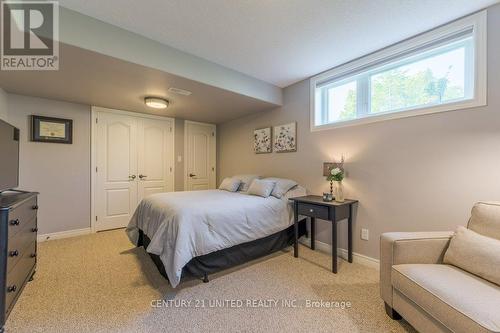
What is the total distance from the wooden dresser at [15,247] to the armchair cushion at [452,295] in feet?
8.69

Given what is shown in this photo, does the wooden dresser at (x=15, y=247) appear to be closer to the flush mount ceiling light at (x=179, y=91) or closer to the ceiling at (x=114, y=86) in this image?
the ceiling at (x=114, y=86)

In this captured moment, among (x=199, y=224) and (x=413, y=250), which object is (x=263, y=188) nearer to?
(x=199, y=224)

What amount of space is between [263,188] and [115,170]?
8.79ft

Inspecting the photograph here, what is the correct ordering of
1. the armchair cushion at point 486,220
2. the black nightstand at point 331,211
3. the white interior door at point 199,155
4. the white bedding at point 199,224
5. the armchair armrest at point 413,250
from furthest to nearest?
the white interior door at point 199,155, the black nightstand at point 331,211, the white bedding at point 199,224, the armchair armrest at point 413,250, the armchair cushion at point 486,220

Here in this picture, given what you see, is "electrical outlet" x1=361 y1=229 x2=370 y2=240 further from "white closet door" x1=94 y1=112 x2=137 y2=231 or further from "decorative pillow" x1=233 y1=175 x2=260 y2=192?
"white closet door" x1=94 y1=112 x2=137 y2=231

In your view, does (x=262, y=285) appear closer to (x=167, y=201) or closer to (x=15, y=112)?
(x=167, y=201)

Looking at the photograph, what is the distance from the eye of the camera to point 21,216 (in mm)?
1829

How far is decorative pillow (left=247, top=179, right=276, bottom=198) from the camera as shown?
9.84 feet

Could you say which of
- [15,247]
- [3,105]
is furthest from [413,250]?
[3,105]

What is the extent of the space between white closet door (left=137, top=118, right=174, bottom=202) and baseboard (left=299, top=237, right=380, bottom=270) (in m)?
2.82

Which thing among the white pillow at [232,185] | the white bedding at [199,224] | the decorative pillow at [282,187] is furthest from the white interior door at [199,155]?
the decorative pillow at [282,187]

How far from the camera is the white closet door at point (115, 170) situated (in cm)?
372

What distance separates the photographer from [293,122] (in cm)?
340

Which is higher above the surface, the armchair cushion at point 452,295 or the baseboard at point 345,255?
the armchair cushion at point 452,295
